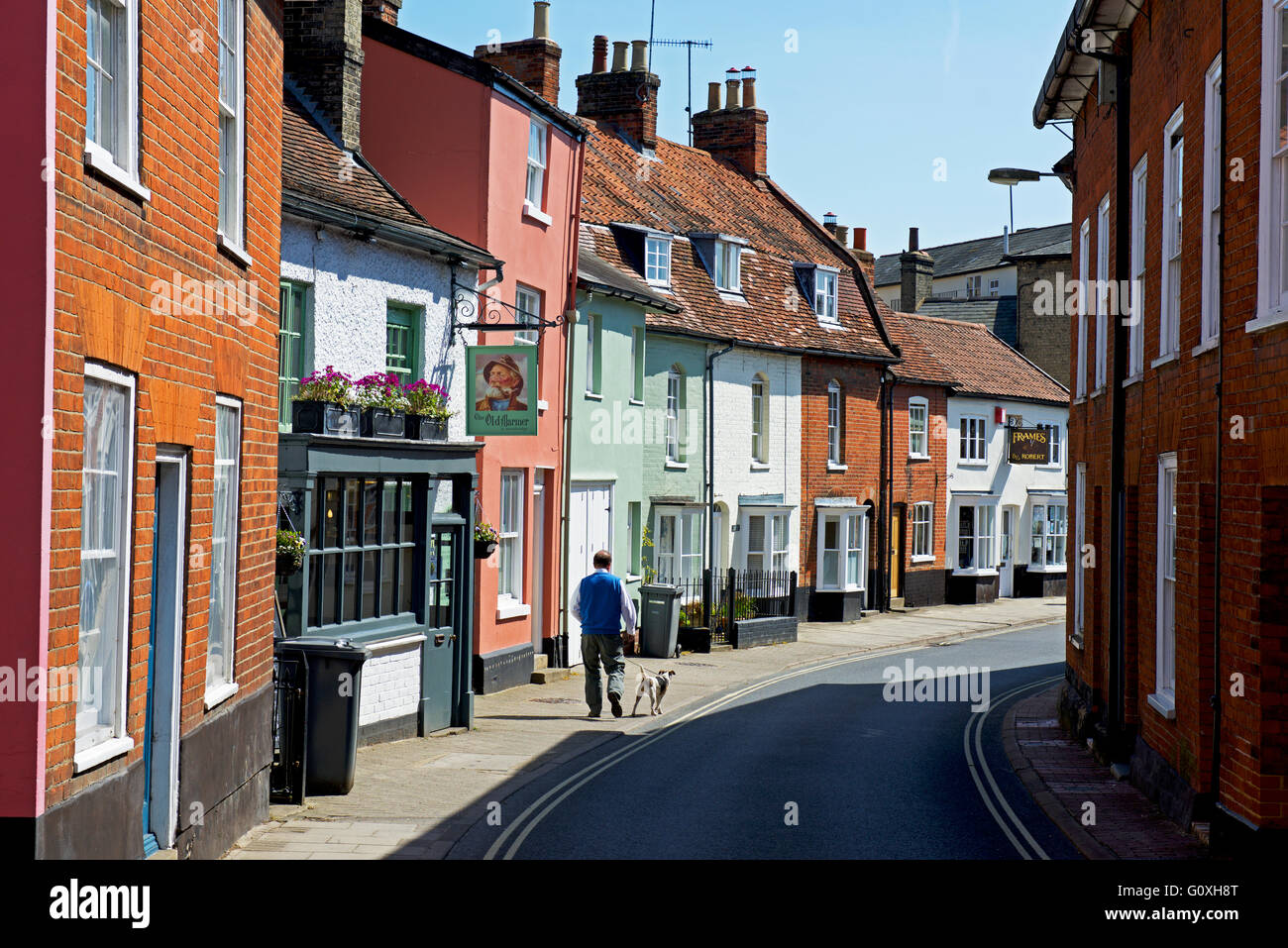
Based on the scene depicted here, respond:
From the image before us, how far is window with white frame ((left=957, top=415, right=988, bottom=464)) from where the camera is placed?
142ft

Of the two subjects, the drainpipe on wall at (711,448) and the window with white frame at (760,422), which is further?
the window with white frame at (760,422)

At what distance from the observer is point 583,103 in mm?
36312

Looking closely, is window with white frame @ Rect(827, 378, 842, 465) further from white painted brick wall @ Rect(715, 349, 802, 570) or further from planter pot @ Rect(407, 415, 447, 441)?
planter pot @ Rect(407, 415, 447, 441)

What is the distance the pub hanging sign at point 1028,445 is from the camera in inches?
1785

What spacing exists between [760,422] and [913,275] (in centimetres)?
2290

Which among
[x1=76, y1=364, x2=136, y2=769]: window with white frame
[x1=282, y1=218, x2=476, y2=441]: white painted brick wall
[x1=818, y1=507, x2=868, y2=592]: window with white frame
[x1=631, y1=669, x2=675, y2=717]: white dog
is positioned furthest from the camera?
[x1=818, y1=507, x2=868, y2=592]: window with white frame

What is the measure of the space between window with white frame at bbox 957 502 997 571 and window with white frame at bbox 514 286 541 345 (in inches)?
954

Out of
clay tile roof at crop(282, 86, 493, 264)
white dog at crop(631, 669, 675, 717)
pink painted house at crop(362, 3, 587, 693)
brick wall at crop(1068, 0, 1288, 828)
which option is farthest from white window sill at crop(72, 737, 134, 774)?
pink painted house at crop(362, 3, 587, 693)

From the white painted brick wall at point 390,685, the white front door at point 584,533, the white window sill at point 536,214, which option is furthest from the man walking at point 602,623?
the white window sill at point 536,214

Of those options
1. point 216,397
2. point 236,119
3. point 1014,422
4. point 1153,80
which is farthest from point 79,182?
point 1014,422

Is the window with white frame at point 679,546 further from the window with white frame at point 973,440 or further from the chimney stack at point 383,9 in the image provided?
the window with white frame at point 973,440

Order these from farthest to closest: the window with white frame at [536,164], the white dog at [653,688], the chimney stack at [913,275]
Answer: the chimney stack at [913,275] → the window with white frame at [536,164] → the white dog at [653,688]

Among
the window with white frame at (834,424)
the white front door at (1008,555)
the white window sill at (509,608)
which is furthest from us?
the white front door at (1008,555)

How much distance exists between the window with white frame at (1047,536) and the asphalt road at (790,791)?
88.4 feet
